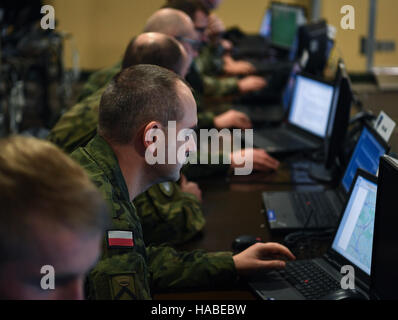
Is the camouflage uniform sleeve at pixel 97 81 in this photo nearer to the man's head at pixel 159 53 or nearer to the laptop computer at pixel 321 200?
the man's head at pixel 159 53

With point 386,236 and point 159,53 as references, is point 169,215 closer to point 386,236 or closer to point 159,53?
point 159,53

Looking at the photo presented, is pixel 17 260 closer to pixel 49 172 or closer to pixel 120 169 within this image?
pixel 49 172

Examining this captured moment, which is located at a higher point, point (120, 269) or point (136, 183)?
point (136, 183)

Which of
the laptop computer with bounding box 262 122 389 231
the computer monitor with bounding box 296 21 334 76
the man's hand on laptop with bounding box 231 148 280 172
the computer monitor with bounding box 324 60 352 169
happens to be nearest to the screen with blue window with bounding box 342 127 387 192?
the laptop computer with bounding box 262 122 389 231

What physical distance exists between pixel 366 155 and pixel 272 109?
2.05m

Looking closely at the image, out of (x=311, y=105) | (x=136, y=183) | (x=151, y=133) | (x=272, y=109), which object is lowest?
(x=272, y=109)

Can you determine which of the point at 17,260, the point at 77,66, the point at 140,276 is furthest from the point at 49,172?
the point at 77,66

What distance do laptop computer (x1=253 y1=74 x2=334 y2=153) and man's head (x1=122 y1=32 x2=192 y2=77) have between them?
0.88 m

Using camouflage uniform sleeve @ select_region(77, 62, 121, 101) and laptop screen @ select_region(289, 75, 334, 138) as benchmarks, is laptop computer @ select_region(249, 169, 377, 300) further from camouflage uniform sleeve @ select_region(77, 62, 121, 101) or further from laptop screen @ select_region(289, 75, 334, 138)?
camouflage uniform sleeve @ select_region(77, 62, 121, 101)

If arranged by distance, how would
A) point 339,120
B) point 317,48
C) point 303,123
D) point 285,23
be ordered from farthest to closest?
point 285,23, point 317,48, point 303,123, point 339,120

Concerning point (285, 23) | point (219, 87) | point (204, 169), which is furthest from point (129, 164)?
point (285, 23)

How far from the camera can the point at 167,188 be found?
204 centimetres

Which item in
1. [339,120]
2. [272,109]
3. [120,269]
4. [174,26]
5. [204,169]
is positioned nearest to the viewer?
[120,269]

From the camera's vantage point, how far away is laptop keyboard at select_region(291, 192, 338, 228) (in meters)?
2.04
